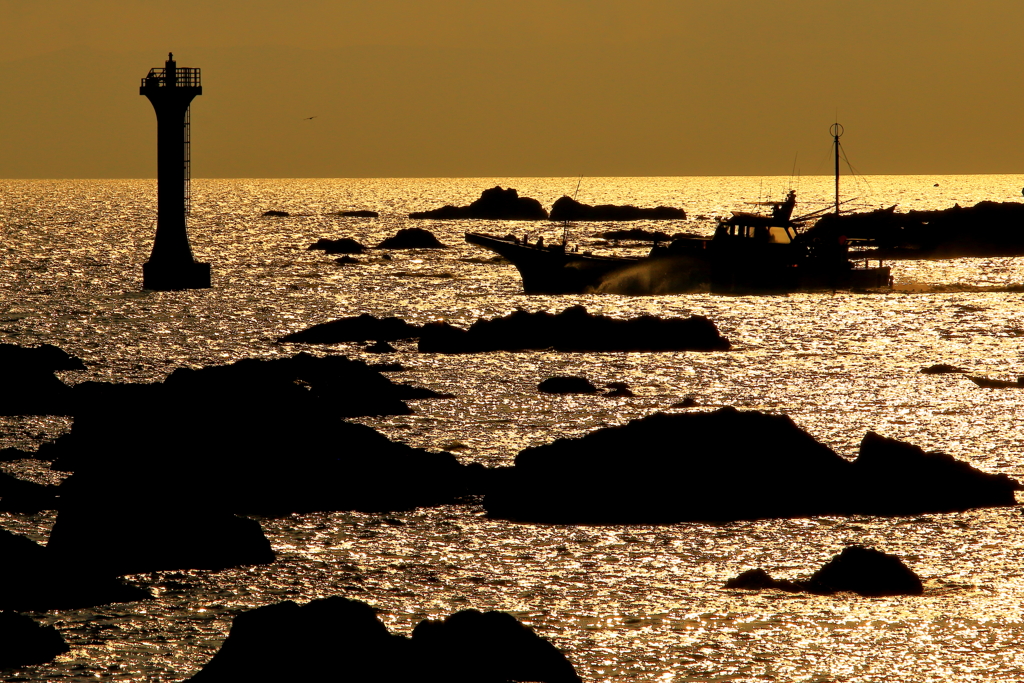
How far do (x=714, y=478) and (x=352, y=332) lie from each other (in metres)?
26.0

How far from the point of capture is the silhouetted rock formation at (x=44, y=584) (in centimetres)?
1442

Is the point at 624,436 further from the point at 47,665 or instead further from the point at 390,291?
the point at 390,291

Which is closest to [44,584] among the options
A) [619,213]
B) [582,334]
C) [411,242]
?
[582,334]

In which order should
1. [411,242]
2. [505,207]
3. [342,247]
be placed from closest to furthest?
[342,247]
[411,242]
[505,207]

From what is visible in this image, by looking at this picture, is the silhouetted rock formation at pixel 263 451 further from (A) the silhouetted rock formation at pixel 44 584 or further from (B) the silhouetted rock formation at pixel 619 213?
(B) the silhouetted rock formation at pixel 619 213

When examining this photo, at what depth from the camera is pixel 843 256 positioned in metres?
65.6

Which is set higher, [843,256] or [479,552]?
[843,256]

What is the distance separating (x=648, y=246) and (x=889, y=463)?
9424cm

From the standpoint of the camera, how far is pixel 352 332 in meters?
43.7

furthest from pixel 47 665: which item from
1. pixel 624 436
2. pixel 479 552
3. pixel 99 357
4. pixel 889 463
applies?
pixel 99 357

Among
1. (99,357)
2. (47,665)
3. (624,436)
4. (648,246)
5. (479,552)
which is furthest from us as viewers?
(648,246)

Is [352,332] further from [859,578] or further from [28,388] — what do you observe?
[859,578]

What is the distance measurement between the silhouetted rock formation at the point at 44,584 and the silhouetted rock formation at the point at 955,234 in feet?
298

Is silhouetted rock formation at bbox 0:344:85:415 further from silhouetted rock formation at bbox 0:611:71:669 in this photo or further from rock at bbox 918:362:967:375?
rock at bbox 918:362:967:375
